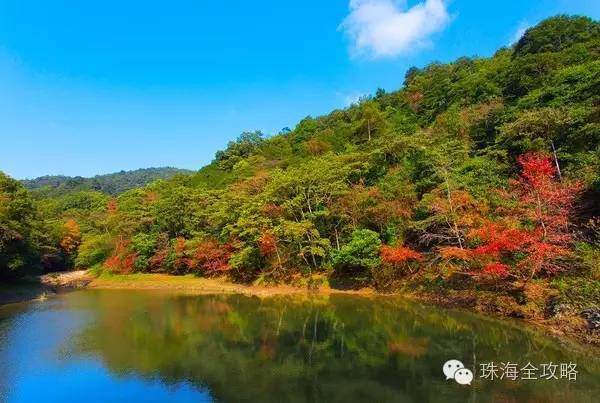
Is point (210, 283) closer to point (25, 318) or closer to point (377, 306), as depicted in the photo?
point (25, 318)

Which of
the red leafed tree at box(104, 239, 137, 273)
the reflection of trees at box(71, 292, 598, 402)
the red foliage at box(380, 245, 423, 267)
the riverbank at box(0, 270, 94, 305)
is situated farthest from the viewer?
the red leafed tree at box(104, 239, 137, 273)

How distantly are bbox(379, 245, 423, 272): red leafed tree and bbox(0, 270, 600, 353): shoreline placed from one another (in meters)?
2.22

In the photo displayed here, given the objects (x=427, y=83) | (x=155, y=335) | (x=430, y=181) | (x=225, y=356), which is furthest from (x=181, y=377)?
(x=427, y=83)

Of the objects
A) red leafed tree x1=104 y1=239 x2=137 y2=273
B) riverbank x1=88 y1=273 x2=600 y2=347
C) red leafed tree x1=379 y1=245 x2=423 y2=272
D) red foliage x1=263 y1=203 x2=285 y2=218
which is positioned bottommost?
riverbank x1=88 y1=273 x2=600 y2=347

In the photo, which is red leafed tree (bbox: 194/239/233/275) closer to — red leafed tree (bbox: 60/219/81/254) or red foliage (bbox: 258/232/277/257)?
red foliage (bbox: 258/232/277/257)

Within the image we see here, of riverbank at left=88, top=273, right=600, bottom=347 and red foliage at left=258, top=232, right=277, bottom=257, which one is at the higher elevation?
red foliage at left=258, top=232, right=277, bottom=257

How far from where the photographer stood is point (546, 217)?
73.8 ft

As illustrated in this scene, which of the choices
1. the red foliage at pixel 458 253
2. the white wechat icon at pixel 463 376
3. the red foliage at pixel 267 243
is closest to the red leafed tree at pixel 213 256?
the red foliage at pixel 267 243

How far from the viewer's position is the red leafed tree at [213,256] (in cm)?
4500

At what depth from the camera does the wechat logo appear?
15.0 m

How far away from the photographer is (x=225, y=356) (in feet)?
63.1

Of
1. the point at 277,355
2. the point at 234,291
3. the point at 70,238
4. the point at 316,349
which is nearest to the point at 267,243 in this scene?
the point at 234,291

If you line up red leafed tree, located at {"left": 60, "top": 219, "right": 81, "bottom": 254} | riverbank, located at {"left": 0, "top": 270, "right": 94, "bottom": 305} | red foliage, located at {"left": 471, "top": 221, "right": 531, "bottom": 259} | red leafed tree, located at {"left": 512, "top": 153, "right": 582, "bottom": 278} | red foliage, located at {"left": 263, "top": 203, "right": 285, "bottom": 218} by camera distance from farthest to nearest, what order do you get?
1. red leafed tree, located at {"left": 60, "top": 219, "right": 81, "bottom": 254}
2. red foliage, located at {"left": 263, "top": 203, "right": 285, "bottom": 218}
3. riverbank, located at {"left": 0, "top": 270, "right": 94, "bottom": 305}
4. red foliage, located at {"left": 471, "top": 221, "right": 531, "bottom": 259}
5. red leafed tree, located at {"left": 512, "top": 153, "right": 582, "bottom": 278}

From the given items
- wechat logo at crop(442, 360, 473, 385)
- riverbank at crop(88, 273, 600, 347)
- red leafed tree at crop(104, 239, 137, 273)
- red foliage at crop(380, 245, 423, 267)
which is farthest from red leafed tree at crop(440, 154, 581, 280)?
red leafed tree at crop(104, 239, 137, 273)
